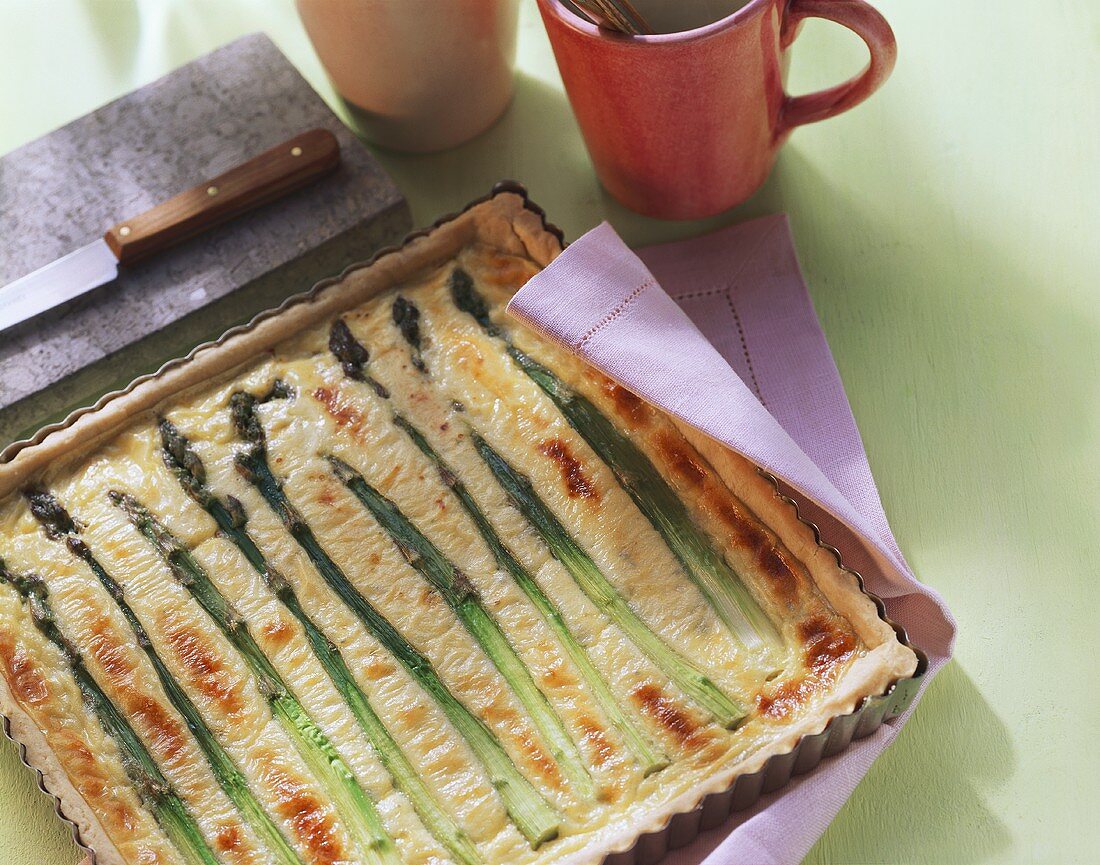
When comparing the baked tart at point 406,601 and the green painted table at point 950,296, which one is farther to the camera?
the green painted table at point 950,296

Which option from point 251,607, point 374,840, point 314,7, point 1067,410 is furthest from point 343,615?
point 1067,410

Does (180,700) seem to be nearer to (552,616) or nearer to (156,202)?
(552,616)

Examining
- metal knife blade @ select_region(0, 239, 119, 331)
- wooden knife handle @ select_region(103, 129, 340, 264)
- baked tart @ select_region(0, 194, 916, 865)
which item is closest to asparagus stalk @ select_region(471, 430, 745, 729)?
baked tart @ select_region(0, 194, 916, 865)

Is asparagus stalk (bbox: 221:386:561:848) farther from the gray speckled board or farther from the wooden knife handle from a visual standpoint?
the wooden knife handle

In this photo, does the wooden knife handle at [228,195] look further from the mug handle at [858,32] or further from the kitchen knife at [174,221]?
the mug handle at [858,32]

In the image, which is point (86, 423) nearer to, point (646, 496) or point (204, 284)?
point (204, 284)

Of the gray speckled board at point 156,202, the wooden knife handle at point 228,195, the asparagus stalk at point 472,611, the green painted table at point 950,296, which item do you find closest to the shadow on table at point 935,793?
the green painted table at point 950,296
